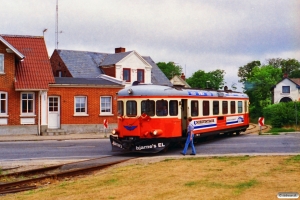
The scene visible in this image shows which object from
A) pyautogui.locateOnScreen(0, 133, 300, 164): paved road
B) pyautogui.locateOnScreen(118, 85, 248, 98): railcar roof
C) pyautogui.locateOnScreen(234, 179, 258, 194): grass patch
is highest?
pyautogui.locateOnScreen(118, 85, 248, 98): railcar roof

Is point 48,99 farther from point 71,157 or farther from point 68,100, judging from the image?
point 71,157

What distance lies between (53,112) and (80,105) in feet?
6.41

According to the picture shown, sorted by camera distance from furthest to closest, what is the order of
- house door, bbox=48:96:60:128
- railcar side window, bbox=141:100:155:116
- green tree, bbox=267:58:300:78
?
green tree, bbox=267:58:300:78
house door, bbox=48:96:60:128
railcar side window, bbox=141:100:155:116

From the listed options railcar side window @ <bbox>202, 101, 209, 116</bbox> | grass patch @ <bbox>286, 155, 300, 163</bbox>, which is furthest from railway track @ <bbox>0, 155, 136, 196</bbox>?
railcar side window @ <bbox>202, 101, 209, 116</bbox>

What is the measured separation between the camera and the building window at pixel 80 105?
115 ft

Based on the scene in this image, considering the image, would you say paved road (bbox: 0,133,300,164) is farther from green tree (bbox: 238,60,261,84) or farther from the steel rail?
green tree (bbox: 238,60,261,84)

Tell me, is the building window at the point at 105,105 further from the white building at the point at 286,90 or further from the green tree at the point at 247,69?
the green tree at the point at 247,69

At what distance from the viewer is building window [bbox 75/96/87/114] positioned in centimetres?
3509

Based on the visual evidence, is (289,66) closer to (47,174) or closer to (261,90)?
(261,90)

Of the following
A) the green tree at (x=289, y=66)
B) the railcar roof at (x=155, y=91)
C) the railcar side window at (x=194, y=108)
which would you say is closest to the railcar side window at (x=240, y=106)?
the railcar side window at (x=194, y=108)

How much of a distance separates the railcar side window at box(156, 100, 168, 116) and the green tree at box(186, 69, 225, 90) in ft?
152

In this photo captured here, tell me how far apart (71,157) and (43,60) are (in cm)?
1665

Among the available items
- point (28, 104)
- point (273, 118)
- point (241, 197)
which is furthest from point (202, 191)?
point (273, 118)

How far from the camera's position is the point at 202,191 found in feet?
37.7
